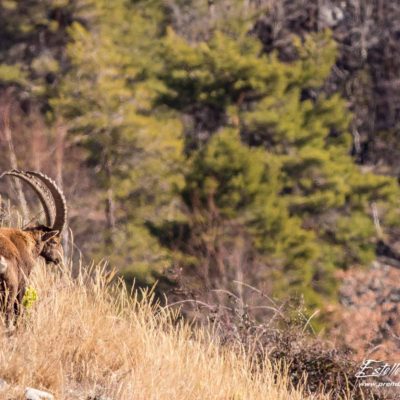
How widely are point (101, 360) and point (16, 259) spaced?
0.74 meters

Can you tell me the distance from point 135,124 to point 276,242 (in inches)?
275

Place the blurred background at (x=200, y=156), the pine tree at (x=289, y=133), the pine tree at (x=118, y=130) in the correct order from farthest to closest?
the pine tree at (x=118, y=130) → the pine tree at (x=289, y=133) → the blurred background at (x=200, y=156)

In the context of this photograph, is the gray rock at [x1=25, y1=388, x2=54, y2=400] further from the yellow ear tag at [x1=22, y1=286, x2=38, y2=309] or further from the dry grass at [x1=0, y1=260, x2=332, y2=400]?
the yellow ear tag at [x1=22, y1=286, x2=38, y2=309]

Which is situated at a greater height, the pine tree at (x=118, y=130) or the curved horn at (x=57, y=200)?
the curved horn at (x=57, y=200)

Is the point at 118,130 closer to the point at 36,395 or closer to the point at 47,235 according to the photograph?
the point at 47,235

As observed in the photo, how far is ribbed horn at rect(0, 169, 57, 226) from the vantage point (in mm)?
5504

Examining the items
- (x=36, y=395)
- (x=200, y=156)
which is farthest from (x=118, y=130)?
(x=36, y=395)

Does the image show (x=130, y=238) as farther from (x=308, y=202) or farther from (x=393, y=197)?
(x=393, y=197)

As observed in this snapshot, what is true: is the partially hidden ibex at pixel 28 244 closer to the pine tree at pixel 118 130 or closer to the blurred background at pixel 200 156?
the blurred background at pixel 200 156

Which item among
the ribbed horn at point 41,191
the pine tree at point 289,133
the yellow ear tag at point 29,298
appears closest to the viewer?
the yellow ear tag at point 29,298

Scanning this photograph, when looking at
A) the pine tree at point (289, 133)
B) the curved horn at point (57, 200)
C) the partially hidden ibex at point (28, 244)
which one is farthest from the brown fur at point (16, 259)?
the pine tree at point (289, 133)

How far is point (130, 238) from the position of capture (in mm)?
25359

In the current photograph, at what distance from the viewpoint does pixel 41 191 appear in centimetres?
558

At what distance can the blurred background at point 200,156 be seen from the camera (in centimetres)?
2395
